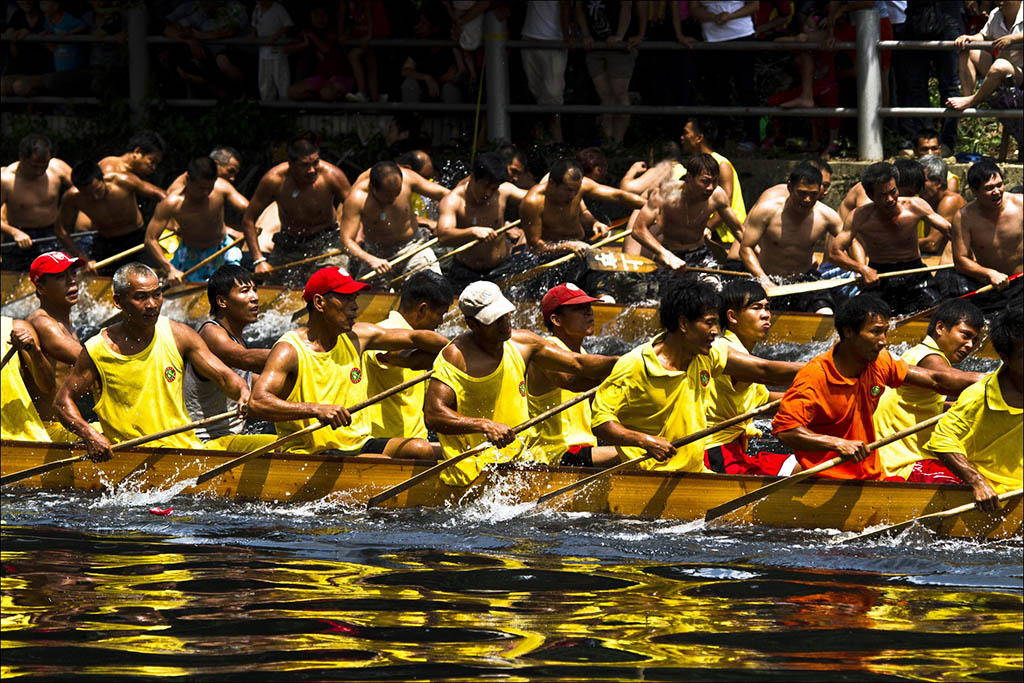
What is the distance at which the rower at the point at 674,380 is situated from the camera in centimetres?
995

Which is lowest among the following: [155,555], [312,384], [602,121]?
[155,555]

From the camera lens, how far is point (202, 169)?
53.1ft

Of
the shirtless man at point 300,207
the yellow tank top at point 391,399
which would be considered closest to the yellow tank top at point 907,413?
the yellow tank top at point 391,399

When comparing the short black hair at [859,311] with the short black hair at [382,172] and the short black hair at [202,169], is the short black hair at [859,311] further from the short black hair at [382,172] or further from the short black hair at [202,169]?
the short black hair at [202,169]

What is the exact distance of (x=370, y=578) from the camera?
9.45 m

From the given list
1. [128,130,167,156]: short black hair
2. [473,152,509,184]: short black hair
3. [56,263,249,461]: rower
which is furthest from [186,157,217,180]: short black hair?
[56,263,249,461]: rower

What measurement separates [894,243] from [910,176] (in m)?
0.53

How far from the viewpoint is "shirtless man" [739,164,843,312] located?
47.3ft

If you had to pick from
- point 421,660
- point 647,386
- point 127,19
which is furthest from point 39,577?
point 127,19

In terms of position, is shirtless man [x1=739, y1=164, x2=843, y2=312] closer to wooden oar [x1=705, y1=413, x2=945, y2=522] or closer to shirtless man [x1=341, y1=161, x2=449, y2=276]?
shirtless man [x1=341, y1=161, x2=449, y2=276]

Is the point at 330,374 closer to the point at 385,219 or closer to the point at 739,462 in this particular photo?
the point at 739,462

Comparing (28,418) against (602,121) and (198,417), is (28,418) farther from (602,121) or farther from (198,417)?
(602,121)

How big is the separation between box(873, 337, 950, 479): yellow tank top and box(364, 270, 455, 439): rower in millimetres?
2659

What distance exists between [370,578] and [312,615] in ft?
2.59
